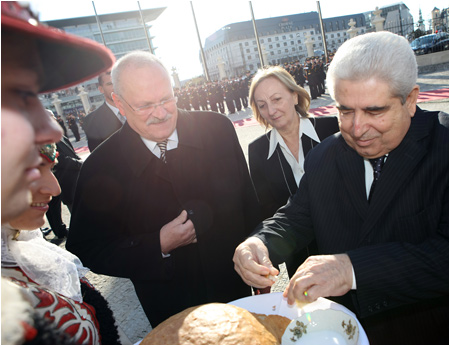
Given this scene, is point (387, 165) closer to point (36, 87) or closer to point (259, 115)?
point (36, 87)

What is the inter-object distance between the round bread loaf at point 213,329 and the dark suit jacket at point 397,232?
543 mm

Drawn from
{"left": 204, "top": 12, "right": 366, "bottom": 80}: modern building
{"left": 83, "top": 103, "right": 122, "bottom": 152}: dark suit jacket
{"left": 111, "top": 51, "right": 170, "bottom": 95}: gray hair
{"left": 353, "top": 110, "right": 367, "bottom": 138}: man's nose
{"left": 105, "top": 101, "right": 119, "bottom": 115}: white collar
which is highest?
{"left": 204, "top": 12, "right": 366, "bottom": 80}: modern building

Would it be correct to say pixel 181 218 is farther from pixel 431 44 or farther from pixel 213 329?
pixel 431 44

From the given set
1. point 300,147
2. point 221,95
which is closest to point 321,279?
point 300,147

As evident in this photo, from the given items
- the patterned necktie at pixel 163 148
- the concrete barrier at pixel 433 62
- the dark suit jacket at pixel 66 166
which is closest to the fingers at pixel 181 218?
the patterned necktie at pixel 163 148

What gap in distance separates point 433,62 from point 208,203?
21427mm

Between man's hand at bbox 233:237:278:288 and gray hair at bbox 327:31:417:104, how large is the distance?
3.08 feet

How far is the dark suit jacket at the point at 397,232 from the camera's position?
137 cm

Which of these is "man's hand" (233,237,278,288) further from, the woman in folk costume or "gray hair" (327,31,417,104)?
"gray hair" (327,31,417,104)

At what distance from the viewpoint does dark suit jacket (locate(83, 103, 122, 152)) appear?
4.76 meters

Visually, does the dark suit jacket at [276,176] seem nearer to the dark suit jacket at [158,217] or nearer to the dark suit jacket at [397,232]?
the dark suit jacket at [158,217]

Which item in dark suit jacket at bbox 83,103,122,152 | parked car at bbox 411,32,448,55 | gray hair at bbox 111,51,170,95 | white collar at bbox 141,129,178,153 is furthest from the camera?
parked car at bbox 411,32,448,55

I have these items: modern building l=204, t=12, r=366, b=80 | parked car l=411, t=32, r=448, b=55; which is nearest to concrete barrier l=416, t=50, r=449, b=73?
parked car l=411, t=32, r=448, b=55

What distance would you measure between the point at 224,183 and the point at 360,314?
1.24 m
